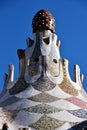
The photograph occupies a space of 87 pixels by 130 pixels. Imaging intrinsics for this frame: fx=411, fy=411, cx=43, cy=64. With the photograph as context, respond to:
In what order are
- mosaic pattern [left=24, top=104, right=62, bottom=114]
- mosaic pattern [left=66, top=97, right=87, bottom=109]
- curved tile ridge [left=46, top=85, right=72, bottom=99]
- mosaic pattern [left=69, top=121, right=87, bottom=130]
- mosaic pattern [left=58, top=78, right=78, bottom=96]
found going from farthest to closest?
mosaic pattern [left=58, top=78, right=78, bottom=96], curved tile ridge [left=46, top=85, right=72, bottom=99], mosaic pattern [left=66, top=97, right=87, bottom=109], mosaic pattern [left=24, top=104, right=62, bottom=114], mosaic pattern [left=69, top=121, right=87, bottom=130]

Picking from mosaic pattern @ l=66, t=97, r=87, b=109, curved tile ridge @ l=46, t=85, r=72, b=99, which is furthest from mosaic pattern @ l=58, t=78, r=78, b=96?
mosaic pattern @ l=66, t=97, r=87, b=109

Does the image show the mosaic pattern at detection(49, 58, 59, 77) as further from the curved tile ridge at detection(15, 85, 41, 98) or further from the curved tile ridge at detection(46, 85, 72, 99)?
the curved tile ridge at detection(15, 85, 41, 98)

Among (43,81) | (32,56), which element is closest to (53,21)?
(32,56)

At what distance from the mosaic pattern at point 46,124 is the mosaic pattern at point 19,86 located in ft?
6.57

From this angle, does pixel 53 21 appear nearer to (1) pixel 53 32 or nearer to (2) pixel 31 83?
(1) pixel 53 32

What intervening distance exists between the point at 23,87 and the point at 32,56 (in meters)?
1.64

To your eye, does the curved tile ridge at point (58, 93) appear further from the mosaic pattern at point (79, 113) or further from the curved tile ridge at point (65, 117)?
the curved tile ridge at point (65, 117)

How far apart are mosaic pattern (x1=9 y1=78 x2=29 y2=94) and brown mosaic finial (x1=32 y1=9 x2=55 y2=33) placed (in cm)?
262

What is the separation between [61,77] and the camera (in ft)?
51.8

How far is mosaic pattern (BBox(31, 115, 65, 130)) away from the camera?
13509 millimetres

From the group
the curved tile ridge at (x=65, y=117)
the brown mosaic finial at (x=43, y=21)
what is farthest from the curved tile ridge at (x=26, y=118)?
the brown mosaic finial at (x=43, y=21)

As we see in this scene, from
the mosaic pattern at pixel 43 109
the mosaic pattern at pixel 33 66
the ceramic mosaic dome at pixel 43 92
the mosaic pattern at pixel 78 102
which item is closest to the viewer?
the ceramic mosaic dome at pixel 43 92

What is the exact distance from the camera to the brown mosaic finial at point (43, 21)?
17.2m

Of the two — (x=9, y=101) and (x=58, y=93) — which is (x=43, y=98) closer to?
(x=58, y=93)
